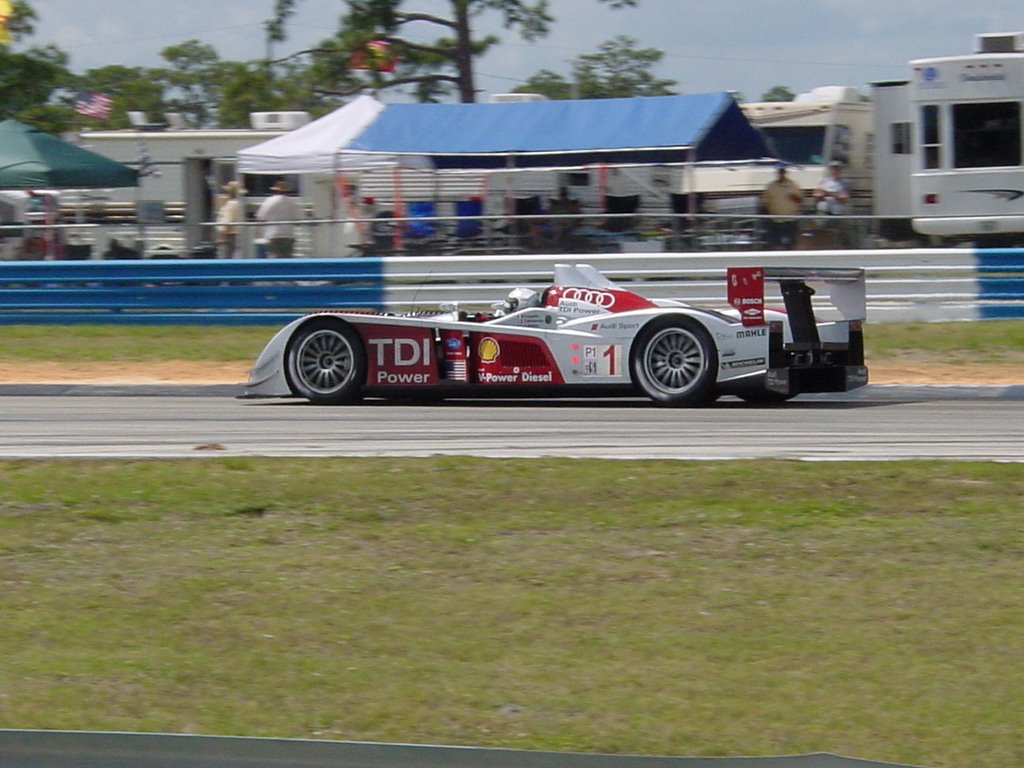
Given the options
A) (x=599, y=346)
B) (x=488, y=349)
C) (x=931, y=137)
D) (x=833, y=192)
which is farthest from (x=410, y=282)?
(x=931, y=137)

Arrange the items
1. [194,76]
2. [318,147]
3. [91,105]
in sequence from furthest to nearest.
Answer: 1. [194,76]
2. [91,105]
3. [318,147]

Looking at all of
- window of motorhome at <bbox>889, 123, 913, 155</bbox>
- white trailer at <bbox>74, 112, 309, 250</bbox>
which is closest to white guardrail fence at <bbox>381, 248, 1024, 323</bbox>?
window of motorhome at <bbox>889, 123, 913, 155</bbox>

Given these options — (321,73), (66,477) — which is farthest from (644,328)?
(321,73)

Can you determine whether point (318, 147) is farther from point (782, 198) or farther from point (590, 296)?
point (590, 296)

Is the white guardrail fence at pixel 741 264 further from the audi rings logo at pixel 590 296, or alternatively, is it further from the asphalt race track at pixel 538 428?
the audi rings logo at pixel 590 296

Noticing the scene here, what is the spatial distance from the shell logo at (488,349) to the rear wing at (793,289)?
5.80ft

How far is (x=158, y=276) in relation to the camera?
56.6 ft

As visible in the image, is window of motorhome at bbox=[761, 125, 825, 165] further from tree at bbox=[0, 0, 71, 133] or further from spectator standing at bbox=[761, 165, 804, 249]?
tree at bbox=[0, 0, 71, 133]

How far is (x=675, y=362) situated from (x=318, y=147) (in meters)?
11.5

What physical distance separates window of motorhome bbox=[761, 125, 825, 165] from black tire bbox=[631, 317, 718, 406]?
13.0 meters

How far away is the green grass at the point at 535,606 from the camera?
430 centimetres

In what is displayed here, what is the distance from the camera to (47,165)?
2069 cm

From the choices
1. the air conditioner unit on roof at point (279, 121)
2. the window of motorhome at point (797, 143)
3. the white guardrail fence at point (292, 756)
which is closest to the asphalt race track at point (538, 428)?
the white guardrail fence at point (292, 756)

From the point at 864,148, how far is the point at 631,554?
17.9 m
